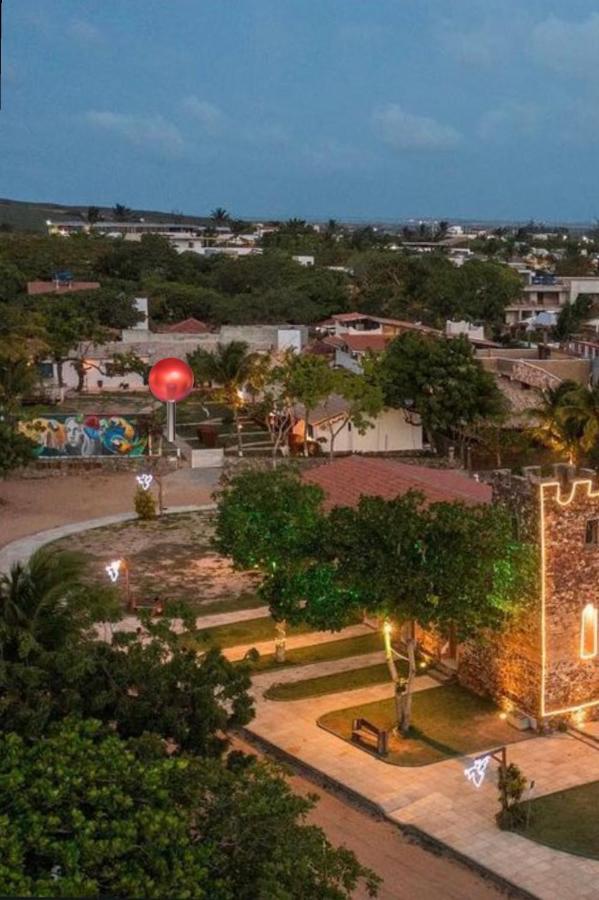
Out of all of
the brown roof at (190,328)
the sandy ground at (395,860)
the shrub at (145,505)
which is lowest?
the sandy ground at (395,860)

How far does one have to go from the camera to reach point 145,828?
11055 mm

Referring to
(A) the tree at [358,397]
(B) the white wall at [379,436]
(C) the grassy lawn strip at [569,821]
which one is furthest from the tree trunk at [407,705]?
(B) the white wall at [379,436]

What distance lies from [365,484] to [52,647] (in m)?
13.0

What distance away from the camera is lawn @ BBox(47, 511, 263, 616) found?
29016mm

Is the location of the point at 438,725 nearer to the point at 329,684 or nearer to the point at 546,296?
the point at 329,684

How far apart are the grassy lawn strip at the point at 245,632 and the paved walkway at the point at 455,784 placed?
334 centimetres

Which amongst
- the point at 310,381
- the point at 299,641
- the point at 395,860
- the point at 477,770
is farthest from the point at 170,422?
the point at 395,860

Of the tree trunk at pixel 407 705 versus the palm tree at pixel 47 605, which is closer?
the palm tree at pixel 47 605

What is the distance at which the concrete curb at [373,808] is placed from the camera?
1568 cm

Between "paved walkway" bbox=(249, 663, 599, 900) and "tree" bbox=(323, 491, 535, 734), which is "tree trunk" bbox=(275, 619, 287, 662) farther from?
"tree" bbox=(323, 491, 535, 734)

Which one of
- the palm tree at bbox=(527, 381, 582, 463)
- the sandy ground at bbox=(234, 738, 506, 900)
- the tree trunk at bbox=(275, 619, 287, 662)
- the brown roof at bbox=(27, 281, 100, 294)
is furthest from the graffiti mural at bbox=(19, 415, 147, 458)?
the brown roof at bbox=(27, 281, 100, 294)

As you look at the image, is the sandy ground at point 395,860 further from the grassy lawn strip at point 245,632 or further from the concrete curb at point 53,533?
the concrete curb at point 53,533

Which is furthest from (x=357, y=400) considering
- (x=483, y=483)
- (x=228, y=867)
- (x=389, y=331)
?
(x=228, y=867)

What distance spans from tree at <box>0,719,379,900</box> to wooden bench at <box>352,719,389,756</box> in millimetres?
6781
